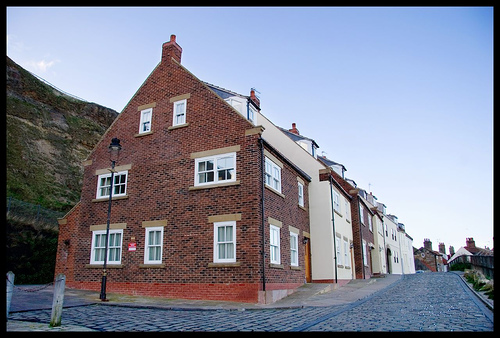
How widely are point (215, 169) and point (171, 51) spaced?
23.8 ft

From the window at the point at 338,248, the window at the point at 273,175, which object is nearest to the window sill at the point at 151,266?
the window at the point at 273,175

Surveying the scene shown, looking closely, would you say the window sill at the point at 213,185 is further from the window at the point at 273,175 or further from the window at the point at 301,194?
the window at the point at 301,194

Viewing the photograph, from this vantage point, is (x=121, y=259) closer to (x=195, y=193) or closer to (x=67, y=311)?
(x=195, y=193)

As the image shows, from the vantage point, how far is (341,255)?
23906 millimetres

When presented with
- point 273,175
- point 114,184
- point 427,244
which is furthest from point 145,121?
point 427,244

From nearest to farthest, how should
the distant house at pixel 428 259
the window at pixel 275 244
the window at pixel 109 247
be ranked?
the window at pixel 275 244 < the window at pixel 109 247 < the distant house at pixel 428 259

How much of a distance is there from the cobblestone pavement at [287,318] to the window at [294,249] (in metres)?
5.45

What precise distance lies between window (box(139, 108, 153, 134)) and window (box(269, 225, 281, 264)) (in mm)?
8166

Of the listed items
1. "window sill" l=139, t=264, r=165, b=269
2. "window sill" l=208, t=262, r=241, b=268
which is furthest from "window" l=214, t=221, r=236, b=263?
"window sill" l=139, t=264, r=165, b=269

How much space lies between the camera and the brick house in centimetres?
1558

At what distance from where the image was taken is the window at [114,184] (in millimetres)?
19281

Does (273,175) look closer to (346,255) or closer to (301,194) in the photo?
(301,194)

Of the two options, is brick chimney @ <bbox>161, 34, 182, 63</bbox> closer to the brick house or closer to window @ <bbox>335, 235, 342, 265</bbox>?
the brick house

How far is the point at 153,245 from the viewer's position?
679 inches
